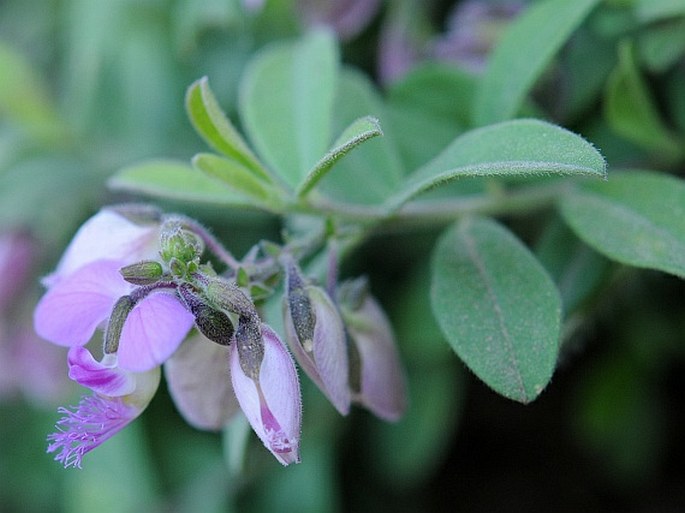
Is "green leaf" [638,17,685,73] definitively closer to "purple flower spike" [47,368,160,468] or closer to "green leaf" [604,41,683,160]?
"green leaf" [604,41,683,160]

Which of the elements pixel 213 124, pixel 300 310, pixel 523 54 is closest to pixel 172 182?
pixel 213 124

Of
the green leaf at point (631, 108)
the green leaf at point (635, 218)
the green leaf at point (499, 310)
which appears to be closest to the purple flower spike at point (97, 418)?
the green leaf at point (499, 310)

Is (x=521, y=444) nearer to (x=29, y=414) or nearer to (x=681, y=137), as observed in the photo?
(x=681, y=137)

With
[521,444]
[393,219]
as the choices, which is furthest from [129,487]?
[393,219]

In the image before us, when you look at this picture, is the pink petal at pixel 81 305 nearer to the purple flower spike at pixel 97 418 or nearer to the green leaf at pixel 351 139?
the purple flower spike at pixel 97 418

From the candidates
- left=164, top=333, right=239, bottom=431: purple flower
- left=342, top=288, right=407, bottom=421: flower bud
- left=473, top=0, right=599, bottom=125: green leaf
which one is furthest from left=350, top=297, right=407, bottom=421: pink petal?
left=473, top=0, right=599, bottom=125: green leaf

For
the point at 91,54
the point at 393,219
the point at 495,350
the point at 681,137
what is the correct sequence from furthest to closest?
the point at 91,54 < the point at 681,137 < the point at 393,219 < the point at 495,350

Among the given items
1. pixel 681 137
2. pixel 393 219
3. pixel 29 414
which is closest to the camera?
pixel 393 219
